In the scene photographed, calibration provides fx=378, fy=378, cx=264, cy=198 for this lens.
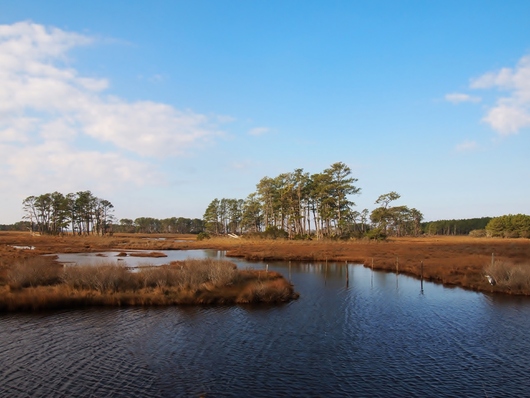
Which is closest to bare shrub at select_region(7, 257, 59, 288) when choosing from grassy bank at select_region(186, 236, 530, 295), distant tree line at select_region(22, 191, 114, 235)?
grassy bank at select_region(186, 236, 530, 295)

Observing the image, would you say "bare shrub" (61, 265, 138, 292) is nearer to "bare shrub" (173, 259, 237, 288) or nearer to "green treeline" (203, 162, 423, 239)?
"bare shrub" (173, 259, 237, 288)

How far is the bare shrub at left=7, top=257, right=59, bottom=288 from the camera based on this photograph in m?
27.2

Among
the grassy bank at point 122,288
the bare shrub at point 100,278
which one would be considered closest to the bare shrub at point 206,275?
the grassy bank at point 122,288

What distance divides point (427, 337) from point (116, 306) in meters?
18.8

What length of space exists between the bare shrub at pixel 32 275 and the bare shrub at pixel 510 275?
3618 centimetres

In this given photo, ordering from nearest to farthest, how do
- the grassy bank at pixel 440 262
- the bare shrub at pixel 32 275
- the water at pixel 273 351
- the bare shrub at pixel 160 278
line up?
the water at pixel 273 351, the bare shrub at pixel 32 275, the bare shrub at pixel 160 278, the grassy bank at pixel 440 262

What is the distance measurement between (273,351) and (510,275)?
25.3m

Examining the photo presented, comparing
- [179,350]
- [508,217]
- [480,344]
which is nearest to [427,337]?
[480,344]

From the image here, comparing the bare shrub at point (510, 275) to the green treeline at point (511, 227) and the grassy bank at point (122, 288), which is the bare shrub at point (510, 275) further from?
the green treeline at point (511, 227)

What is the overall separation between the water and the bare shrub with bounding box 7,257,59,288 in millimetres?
6259

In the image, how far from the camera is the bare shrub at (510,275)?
30.9 m

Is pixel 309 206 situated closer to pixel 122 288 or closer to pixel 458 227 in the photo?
pixel 122 288

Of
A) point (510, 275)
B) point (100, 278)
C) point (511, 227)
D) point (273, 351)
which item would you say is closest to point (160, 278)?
point (100, 278)

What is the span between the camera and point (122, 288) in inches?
1073
